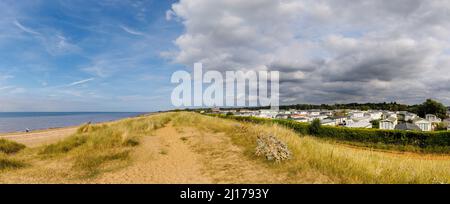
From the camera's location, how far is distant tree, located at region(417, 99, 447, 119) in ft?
237

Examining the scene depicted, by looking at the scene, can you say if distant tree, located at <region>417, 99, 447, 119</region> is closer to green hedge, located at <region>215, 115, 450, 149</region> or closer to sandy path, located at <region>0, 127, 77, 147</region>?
green hedge, located at <region>215, 115, 450, 149</region>

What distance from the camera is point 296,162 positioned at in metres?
7.20

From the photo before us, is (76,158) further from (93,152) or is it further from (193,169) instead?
(193,169)

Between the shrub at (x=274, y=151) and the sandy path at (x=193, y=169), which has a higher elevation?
the shrub at (x=274, y=151)

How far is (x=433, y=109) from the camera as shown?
74.6 metres

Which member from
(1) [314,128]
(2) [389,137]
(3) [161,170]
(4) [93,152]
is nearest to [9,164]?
(4) [93,152]

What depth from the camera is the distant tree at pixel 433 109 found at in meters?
72.2

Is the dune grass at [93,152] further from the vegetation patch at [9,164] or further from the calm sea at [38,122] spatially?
the calm sea at [38,122]

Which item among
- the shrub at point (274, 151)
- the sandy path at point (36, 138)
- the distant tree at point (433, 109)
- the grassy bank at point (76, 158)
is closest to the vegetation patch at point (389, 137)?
the shrub at point (274, 151)

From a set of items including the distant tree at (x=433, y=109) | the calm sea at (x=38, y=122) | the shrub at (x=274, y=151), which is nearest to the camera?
the shrub at (x=274, y=151)
